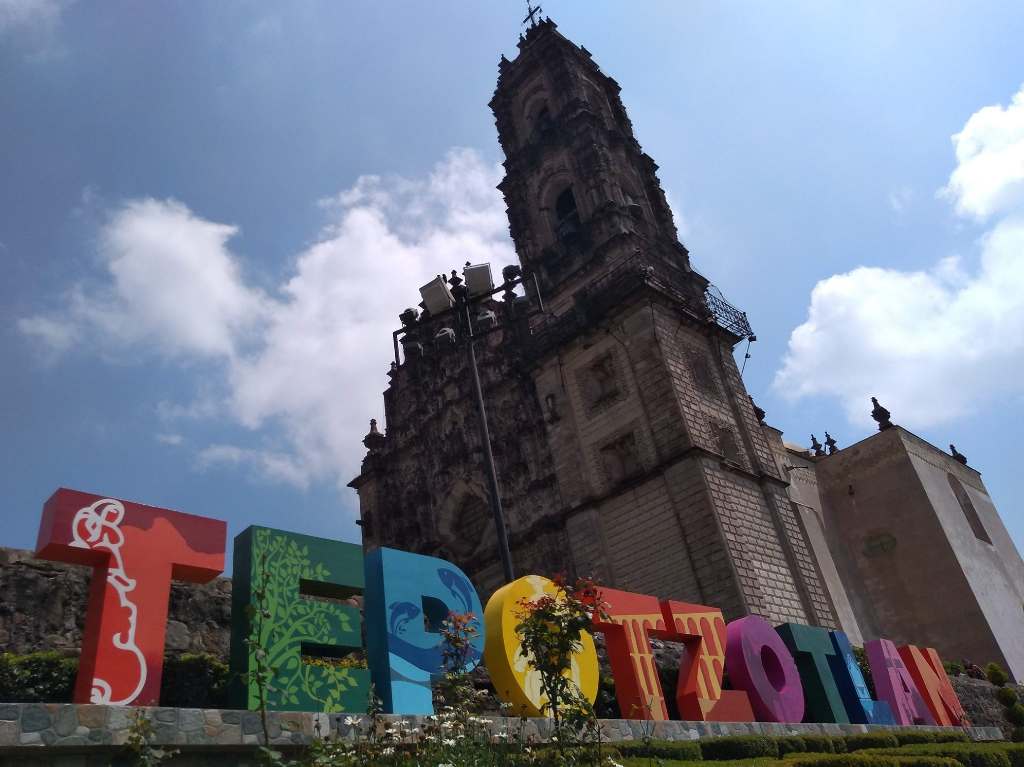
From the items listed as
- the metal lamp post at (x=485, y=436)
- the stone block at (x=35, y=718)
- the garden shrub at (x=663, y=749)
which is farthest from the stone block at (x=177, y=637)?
the garden shrub at (x=663, y=749)

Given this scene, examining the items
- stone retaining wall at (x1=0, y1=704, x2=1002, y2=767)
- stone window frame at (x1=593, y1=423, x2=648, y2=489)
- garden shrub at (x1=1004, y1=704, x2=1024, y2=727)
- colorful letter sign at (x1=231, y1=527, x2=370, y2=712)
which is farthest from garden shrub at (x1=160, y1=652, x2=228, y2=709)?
garden shrub at (x1=1004, y1=704, x2=1024, y2=727)

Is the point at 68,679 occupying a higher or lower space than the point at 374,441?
lower

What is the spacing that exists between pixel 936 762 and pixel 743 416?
16894 mm

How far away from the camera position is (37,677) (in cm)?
919

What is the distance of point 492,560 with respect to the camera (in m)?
27.4

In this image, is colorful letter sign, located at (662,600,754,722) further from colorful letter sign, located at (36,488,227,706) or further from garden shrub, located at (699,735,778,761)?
colorful letter sign, located at (36,488,227,706)

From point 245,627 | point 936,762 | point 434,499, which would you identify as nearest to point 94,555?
point 245,627

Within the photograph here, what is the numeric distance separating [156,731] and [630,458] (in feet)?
64.4

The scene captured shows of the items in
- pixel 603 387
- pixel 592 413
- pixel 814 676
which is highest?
pixel 603 387

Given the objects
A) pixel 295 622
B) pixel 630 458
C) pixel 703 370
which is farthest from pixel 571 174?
pixel 295 622

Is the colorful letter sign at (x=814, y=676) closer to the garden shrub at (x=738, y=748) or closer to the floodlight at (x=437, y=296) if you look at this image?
the garden shrub at (x=738, y=748)

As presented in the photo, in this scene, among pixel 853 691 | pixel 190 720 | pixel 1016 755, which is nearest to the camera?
pixel 190 720

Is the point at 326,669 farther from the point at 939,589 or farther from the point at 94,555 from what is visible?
the point at 939,589

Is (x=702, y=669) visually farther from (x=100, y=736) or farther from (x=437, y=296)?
(x=100, y=736)
